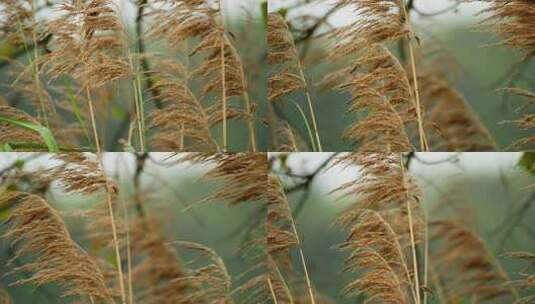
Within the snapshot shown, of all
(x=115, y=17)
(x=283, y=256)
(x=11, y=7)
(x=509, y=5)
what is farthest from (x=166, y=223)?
(x=509, y=5)

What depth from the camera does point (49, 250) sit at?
9.76 feet

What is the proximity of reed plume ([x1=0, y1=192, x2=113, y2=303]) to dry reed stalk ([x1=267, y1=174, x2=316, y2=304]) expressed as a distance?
0.60 m

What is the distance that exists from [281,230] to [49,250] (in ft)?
2.67

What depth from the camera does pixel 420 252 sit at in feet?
9.79

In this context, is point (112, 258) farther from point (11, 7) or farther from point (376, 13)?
point (376, 13)

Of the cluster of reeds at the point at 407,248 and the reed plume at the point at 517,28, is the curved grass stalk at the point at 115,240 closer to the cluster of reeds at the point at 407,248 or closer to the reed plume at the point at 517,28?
the cluster of reeds at the point at 407,248

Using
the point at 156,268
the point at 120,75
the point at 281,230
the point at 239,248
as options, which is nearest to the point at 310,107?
the point at 281,230

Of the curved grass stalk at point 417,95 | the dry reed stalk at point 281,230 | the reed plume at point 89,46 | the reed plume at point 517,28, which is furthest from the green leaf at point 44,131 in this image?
the reed plume at point 517,28

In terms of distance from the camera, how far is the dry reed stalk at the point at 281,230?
3.07 metres

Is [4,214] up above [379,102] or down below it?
below

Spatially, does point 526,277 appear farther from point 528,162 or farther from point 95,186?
point 95,186

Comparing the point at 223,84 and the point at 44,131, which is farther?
the point at 223,84

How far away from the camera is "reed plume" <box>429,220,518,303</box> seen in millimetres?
2959

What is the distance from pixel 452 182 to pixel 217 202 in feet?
2.72
